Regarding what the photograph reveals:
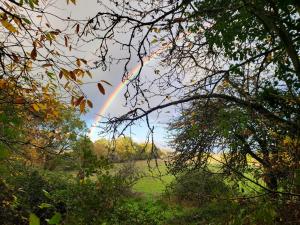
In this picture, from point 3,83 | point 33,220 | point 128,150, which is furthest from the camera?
point 128,150

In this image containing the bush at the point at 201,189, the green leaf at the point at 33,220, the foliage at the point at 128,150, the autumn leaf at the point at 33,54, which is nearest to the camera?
the green leaf at the point at 33,220

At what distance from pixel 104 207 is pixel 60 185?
9.05 meters

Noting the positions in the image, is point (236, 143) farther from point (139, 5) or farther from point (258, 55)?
point (139, 5)

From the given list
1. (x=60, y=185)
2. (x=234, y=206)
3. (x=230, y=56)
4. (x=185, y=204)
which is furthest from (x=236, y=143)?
(x=185, y=204)

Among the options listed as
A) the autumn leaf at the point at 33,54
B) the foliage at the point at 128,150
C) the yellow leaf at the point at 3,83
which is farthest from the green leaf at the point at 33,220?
the foliage at the point at 128,150

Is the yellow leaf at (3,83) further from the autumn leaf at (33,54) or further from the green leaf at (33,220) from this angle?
the green leaf at (33,220)

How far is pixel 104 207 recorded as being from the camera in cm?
903

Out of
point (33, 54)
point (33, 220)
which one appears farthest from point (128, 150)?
point (33, 220)

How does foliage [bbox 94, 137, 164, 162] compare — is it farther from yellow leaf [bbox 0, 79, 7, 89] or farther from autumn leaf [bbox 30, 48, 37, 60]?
autumn leaf [bbox 30, 48, 37, 60]

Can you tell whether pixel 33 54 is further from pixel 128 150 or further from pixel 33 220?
pixel 128 150

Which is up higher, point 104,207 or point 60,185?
point 60,185

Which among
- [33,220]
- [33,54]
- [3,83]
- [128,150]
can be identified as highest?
[3,83]

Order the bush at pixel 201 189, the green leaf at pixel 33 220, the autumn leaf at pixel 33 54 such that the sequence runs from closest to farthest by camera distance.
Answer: the green leaf at pixel 33 220
the autumn leaf at pixel 33 54
the bush at pixel 201 189

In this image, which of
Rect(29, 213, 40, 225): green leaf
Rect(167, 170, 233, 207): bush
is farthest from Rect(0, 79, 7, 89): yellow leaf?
Rect(29, 213, 40, 225): green leaf
